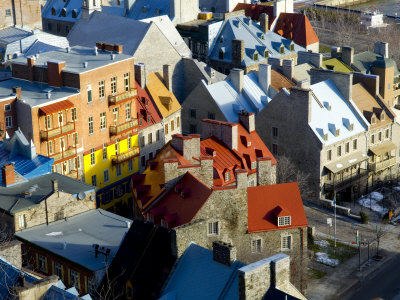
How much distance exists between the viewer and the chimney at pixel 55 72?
87438mm

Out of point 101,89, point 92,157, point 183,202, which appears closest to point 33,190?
point 183,202

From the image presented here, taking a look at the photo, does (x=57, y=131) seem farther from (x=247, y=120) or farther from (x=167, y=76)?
(x=167, y=76)

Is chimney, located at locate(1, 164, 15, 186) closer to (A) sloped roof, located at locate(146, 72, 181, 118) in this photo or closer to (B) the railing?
(A) sloped roof, located at locate(146, 72, 181, 118)

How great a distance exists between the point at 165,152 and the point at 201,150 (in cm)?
461

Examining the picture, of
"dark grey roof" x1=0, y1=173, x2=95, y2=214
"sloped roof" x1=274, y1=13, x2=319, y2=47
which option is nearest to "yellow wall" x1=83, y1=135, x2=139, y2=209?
"dark grey roof" x1=0, y1=173, x2=95, y2=214

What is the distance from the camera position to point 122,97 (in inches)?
3625

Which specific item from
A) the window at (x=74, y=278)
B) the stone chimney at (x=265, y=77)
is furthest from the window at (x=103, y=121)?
the window at (x=74, y=278)

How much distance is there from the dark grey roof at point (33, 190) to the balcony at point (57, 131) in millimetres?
5591

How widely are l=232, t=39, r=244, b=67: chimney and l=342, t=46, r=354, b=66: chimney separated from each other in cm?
1409

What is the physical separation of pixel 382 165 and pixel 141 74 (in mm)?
30425

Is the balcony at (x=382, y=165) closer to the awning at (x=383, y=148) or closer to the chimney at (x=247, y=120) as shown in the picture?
the awning at (x=383, y=148)

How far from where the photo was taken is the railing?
96.6 metres

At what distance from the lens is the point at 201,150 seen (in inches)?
3209

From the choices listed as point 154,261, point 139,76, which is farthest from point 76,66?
point 154,261
